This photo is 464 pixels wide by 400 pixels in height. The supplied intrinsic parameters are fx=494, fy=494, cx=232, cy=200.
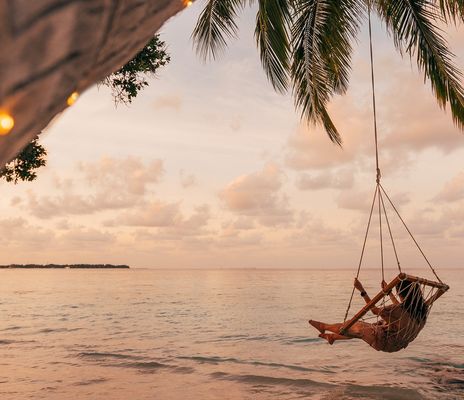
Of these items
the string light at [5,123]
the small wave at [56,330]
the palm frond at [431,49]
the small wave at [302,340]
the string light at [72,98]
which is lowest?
the small wave at [56,330]

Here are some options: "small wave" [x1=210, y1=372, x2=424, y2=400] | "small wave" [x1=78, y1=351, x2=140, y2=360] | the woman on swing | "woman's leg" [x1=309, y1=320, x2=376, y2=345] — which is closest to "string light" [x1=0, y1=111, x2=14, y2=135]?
the woman on swing

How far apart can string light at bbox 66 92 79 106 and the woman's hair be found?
5.72m

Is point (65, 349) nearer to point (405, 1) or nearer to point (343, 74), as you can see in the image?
point (343, 74)

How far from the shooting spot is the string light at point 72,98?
640 mm

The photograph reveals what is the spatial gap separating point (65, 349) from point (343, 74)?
400 inches

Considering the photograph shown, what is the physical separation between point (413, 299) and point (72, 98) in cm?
600

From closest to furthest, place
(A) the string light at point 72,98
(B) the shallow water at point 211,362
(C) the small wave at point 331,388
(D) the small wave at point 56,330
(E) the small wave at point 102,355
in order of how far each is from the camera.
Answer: (A) the string light at point 72,98 → (C) the small wave at point 331,388 → (B) the shallow water at point 211,362 → (E) the small wave at point 102,355 → (D) the small wave at point 56,330

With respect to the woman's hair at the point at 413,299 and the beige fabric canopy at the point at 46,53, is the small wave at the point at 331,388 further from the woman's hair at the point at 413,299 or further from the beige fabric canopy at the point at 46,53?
the beige fabric canopy at the point at 46,53

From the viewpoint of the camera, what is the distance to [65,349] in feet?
42.8

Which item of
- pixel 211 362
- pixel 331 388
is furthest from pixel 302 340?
pixel 331 388

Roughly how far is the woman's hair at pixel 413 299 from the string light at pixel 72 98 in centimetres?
572

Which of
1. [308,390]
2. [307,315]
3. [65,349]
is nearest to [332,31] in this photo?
[308,390]

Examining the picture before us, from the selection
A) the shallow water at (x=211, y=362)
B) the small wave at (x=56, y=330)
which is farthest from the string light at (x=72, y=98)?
the small wave at (x=56, y=330)

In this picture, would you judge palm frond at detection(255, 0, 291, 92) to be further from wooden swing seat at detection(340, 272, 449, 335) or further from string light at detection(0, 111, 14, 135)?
string light at detection(0, 111, 14, 135)
